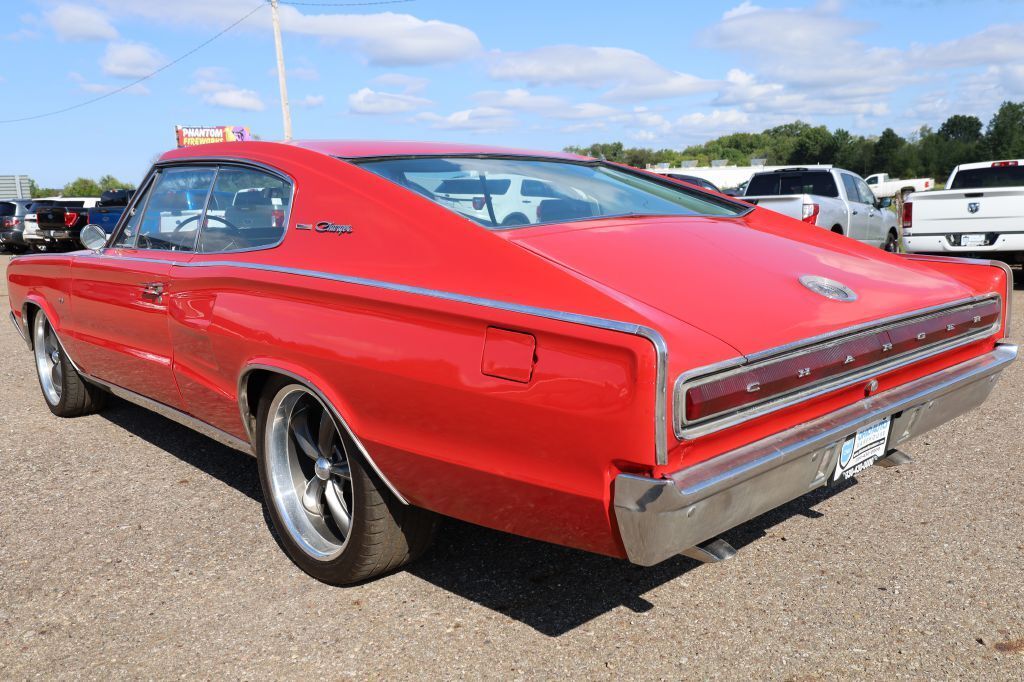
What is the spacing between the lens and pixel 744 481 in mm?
2170

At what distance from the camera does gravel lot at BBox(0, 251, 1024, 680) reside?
8.19ft

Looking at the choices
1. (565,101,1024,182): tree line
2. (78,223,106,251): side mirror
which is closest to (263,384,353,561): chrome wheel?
(78,223,106,251): side mirror

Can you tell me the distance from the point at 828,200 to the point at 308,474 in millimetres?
10279

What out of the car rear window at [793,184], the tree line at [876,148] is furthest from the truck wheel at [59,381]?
the tree line at [876,148]

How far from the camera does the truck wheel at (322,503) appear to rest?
2.78 m

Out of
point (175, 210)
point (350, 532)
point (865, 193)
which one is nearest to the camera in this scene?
point (350, 532)

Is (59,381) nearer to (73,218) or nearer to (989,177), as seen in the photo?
(989,177)

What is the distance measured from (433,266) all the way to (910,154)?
323 feet

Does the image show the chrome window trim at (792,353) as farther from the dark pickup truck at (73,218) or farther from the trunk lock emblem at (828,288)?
the dark pickup truck at (73,218)

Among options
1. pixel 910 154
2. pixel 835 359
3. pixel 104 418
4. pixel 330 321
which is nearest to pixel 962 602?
pixel 835 359

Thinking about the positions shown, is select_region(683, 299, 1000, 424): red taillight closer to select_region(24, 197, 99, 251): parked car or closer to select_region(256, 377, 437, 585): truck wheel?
select_region(256, 377, 437, 585): truck wheel

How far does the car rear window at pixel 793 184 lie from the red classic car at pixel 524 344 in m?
9.36

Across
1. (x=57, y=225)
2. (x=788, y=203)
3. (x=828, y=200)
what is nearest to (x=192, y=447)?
(x=788, y=203)

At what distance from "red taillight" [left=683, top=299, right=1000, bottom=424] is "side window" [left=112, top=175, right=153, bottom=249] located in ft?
10.4
